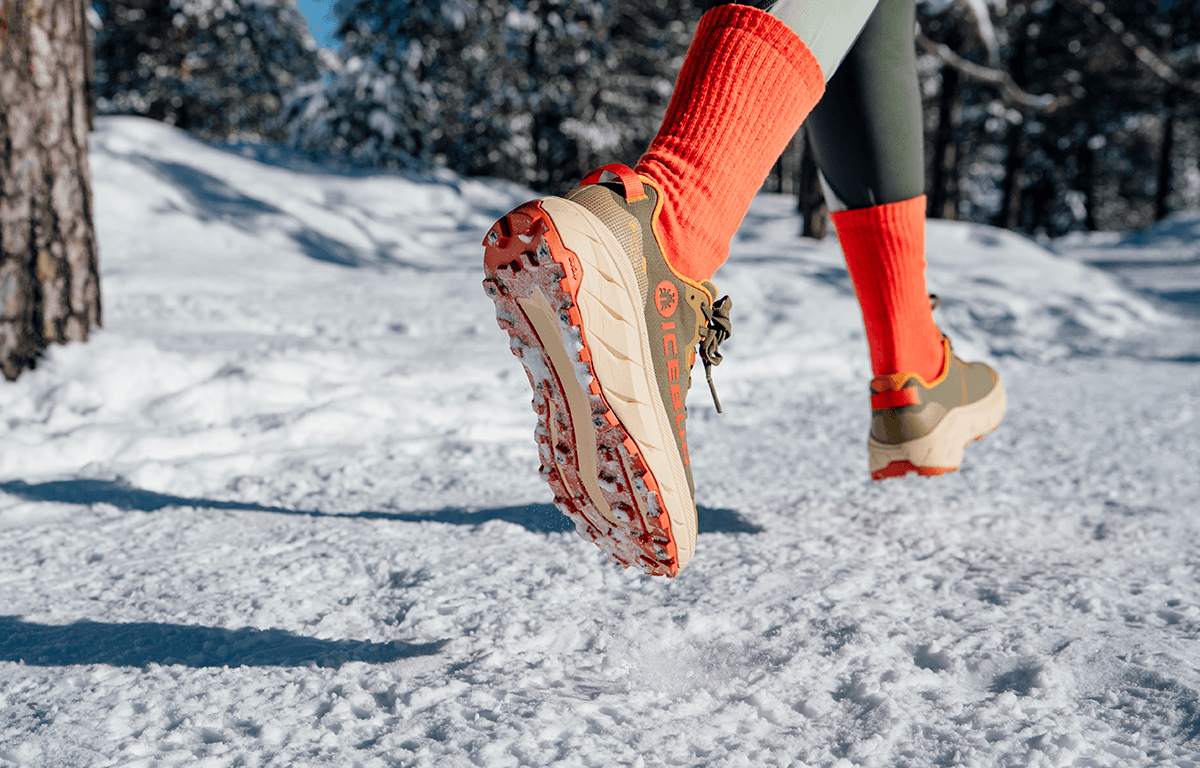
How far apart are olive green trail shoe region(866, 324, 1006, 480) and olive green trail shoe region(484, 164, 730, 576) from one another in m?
0.55

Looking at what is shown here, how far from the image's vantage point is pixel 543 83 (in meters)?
13.9

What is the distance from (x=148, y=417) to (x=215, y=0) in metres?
17.8

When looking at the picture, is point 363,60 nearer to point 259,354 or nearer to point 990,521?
point 259,354

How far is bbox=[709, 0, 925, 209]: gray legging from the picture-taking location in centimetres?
126

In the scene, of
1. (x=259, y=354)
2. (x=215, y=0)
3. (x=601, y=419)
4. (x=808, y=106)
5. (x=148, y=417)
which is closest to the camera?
(x=601, y=419)

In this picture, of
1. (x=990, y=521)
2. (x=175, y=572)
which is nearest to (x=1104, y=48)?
(x=990, y=521)

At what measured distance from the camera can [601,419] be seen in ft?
2.81

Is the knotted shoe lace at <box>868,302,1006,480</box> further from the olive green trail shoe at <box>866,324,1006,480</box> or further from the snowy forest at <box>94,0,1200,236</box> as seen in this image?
the snowy forest at <box>94,0,1200,236</box>

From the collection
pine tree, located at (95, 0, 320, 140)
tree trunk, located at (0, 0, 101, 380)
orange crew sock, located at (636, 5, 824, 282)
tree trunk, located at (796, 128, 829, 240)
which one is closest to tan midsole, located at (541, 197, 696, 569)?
orange crew sock, located at (636, 5, 824, 282)

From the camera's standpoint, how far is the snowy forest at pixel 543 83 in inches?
480

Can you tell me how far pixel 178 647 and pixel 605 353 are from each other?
621 mm

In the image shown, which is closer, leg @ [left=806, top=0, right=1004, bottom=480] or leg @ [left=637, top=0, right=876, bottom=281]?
leg @ [left=637, top=0, right=876, bottom=281]

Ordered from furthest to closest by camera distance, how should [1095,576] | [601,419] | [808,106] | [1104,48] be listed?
[1104,48], [1095,576], [808,106], [601,419]

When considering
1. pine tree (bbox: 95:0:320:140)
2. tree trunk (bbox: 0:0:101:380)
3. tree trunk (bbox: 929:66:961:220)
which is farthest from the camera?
pine tree (bbox: 95:0:320:140)
